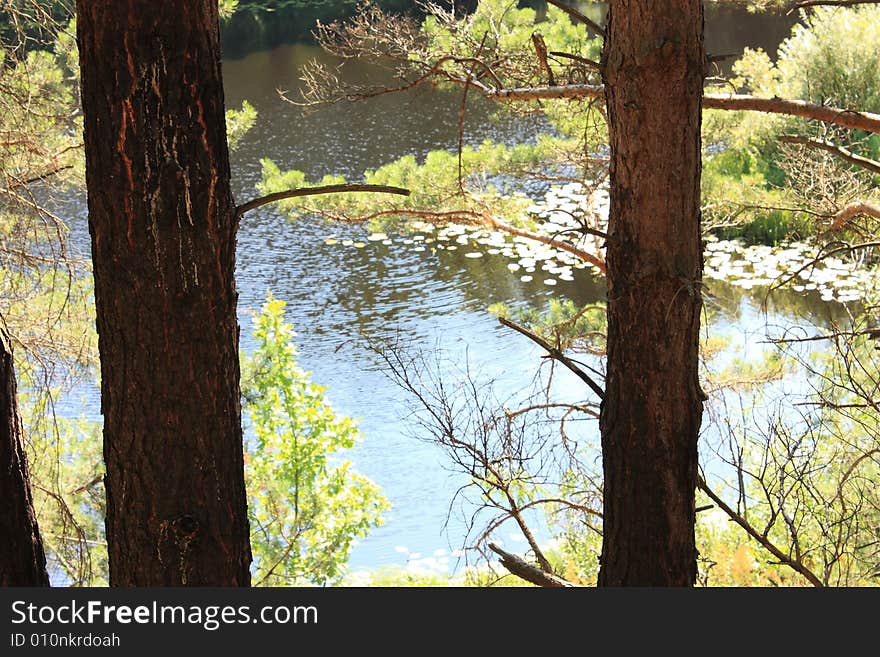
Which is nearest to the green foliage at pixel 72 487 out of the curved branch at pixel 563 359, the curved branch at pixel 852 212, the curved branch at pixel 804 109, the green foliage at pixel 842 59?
the curved branch at pixel 563 359

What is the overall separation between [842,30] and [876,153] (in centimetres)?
120

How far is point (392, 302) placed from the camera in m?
8.08

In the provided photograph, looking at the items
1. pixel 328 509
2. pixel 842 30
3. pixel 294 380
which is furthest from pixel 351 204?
pixel 842 30

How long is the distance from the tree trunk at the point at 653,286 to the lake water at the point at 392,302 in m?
2.51

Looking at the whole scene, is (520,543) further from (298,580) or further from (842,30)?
(842,30)

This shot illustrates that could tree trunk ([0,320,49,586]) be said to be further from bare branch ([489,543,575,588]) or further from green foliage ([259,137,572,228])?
green foliage ([259,137,572,228])

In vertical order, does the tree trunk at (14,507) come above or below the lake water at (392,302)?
below

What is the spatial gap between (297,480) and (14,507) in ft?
12.2

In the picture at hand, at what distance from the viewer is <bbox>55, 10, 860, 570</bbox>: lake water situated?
6.34 metres

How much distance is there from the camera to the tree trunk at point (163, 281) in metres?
1.72

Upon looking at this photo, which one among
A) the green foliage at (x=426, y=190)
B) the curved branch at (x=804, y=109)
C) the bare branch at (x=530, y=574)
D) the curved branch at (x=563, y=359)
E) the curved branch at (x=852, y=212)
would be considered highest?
the green foliage at (x=426, y=190)

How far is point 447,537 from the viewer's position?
19.4 ft

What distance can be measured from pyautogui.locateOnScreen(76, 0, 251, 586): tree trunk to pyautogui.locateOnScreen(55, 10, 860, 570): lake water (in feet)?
9.90

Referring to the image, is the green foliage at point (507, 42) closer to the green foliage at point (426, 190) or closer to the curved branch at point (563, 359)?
the green foliage at point (426, 190)
